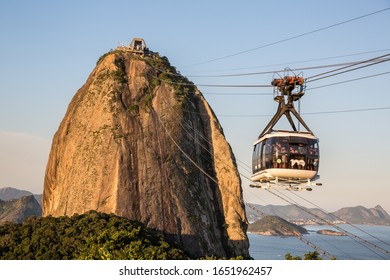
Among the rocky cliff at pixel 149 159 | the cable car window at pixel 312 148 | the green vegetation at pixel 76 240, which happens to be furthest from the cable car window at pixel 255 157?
the rocky cliff at pixel 149 159

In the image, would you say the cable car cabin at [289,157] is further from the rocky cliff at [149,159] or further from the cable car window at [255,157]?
the rocky cliff at [149,159]

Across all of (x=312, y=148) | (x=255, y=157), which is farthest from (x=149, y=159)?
(x=312, y=148)

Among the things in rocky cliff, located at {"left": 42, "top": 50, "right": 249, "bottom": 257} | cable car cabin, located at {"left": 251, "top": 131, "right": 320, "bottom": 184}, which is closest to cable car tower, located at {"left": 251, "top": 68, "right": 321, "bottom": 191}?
cable car cabin, located at {"left": 251, "top": 131, "right": 320, "bottom": 184}

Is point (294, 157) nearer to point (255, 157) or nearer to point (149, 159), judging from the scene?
point (255, 157)

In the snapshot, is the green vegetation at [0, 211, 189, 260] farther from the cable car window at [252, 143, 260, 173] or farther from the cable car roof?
the cable car roof
